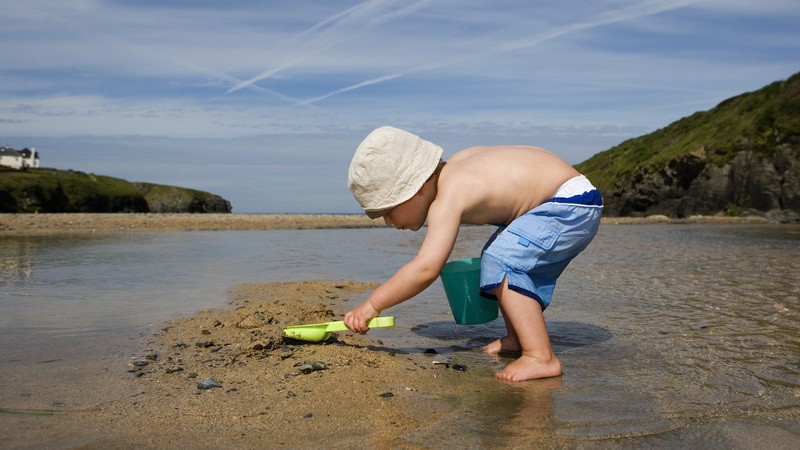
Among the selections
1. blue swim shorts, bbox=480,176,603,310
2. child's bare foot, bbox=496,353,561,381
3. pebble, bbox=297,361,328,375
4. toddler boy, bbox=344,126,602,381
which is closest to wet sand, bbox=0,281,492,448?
pebble, bbox=297,361,328,375

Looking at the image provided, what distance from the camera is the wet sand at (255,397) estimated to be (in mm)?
2043

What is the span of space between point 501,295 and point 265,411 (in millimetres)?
1234

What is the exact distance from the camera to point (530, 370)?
2852mm

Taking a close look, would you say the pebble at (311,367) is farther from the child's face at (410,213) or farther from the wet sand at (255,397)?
the child's face at (410,213)

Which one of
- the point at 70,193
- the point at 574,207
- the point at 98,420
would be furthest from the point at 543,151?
the point at 70,193

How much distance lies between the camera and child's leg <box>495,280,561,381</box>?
9.42 ft

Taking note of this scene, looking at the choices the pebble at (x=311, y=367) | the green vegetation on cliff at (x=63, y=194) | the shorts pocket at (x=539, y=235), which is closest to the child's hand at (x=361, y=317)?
the pebble at (x=311, y=367)

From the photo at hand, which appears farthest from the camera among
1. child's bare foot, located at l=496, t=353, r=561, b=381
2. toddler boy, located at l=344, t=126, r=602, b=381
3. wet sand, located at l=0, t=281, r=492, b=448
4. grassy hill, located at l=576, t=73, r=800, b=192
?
grassy hill, located at l=576, t=73, r=800, b=192

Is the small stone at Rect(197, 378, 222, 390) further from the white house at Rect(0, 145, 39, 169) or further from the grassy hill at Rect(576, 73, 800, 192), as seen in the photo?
the white house at Rect(0, 145, 39, 169)

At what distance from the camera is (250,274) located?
23.0 feet

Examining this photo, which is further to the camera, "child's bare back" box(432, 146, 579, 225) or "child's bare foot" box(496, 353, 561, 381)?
"child's bare back" box(432, 146, 579, 225)

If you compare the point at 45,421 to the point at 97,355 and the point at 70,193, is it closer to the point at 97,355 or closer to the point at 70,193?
the point at 97,355

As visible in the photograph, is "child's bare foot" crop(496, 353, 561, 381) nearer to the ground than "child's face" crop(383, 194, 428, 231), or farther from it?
nearer to the ground

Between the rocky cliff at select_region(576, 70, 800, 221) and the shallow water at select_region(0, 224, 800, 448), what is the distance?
1038 inches
